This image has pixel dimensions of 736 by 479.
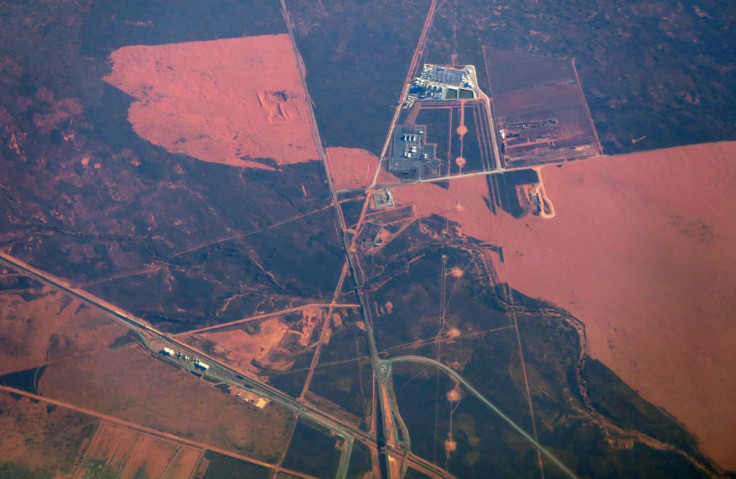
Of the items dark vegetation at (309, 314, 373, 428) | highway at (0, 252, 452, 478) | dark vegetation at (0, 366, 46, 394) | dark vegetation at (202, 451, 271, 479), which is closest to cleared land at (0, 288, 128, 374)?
dark vegetation at (0, 366, 46, 394)

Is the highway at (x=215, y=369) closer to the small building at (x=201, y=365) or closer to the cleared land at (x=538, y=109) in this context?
the small building at (x=201, y=365)

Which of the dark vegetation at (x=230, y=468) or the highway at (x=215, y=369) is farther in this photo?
the highway at (x=215, y=369)

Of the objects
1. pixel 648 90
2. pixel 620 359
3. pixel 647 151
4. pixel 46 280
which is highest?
pixel 648 90

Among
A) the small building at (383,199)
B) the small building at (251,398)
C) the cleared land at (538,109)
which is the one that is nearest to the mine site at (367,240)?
the small building at (383,199)

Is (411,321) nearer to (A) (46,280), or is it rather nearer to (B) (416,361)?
(B) (416,361)

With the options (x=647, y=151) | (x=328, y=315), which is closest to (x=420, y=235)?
(x=328, y=315)

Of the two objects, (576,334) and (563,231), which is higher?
(563,231)

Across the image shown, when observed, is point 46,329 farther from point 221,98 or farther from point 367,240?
point 367,240
